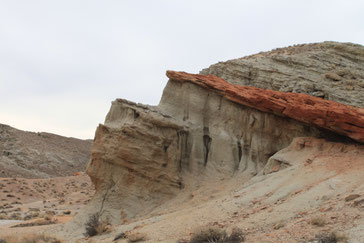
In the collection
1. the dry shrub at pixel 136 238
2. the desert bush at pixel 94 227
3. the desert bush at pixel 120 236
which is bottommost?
the desert bush at pixel 94 227

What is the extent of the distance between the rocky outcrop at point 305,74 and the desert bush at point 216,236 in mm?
10058

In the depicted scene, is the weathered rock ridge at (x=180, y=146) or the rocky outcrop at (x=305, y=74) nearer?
the weathered rock ridge at (x=180, y=146)

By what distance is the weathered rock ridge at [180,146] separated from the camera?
51.4 feet

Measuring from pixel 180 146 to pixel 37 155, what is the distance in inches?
2158

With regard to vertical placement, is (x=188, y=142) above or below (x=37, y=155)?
above

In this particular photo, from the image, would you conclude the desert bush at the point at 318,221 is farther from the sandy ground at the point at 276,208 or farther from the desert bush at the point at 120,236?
the desert bush at the point at 120,236

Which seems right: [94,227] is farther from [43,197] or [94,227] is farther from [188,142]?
[43,197]

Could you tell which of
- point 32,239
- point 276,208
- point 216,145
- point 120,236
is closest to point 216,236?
point 276,208

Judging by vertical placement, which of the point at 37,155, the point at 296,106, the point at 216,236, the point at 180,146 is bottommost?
the point at 37,155

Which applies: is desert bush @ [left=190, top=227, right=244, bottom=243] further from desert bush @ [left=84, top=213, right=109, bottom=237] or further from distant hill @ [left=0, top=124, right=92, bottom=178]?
distant hill @ [left=0, top=124, right=92, bottom=178]

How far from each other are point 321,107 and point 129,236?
852 centimetres

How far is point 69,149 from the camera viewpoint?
77.1 m

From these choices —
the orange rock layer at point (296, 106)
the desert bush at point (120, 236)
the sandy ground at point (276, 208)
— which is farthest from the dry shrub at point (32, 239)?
the orange rock layer at point (296, 106)

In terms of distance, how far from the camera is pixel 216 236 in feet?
30.9
